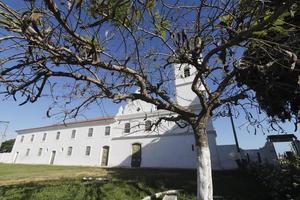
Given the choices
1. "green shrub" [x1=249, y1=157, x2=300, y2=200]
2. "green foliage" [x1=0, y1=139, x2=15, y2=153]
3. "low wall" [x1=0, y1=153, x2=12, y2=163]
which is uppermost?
"green foliage" [x1=0, y1=139, x2=15, y2=153]

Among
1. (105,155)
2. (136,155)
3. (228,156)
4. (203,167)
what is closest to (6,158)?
(105,155)

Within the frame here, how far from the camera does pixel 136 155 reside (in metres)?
23.8

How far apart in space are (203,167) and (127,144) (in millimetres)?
20148

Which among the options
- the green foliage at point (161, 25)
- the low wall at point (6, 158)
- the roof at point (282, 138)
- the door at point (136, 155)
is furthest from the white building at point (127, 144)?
the green foliage at point (161, 25)

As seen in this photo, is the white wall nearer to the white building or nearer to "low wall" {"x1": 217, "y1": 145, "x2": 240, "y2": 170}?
the white building

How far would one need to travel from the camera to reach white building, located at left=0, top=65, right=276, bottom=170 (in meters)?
20.5

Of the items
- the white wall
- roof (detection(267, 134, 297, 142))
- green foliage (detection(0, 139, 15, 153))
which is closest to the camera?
roof (detection(267, 134, 297, 142))

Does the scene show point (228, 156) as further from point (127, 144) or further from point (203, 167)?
point (203, 167)

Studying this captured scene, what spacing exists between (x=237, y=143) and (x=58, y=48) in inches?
744

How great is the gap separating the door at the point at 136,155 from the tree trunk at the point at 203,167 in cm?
1866

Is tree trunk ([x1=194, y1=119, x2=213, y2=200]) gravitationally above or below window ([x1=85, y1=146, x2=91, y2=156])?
below

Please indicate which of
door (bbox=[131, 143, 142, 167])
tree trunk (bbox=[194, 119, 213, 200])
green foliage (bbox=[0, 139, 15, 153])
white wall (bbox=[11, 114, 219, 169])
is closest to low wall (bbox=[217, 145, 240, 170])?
white wall (bbox=[11, 114, 219, 169])

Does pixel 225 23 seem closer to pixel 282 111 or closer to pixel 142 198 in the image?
pixel 142 198

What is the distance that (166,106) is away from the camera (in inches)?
246
